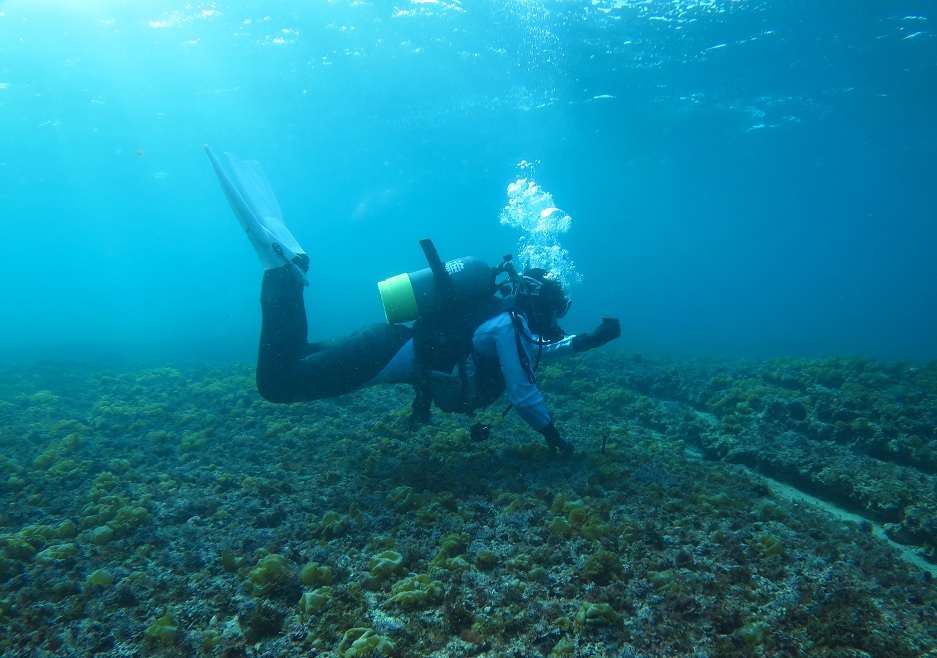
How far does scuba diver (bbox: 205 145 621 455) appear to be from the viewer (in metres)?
5.31

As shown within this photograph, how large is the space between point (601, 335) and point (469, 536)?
2.78 metres

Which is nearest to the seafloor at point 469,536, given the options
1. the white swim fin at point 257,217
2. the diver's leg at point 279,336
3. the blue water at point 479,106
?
the diver's leg at point 279,336

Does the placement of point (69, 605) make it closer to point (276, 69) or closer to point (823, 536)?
point (823, 536)

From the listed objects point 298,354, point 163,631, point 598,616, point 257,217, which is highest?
point 257,217

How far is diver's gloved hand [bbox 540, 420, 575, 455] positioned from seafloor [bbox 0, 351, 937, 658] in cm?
16

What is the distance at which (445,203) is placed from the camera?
73.0 m

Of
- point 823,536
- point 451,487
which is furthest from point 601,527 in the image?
point 823,536

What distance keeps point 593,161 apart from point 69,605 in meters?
48.4

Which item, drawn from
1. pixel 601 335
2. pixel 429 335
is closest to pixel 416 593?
pixel 429 335

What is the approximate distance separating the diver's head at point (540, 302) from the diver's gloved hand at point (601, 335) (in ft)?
A: 1.24

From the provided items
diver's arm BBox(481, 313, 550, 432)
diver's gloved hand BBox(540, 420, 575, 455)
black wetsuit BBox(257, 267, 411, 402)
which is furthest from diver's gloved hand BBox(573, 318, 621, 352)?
black wetsuit BBox(257, 267, 411, 402)

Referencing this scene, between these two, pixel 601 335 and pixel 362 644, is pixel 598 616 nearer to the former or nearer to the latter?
pixel 362 644

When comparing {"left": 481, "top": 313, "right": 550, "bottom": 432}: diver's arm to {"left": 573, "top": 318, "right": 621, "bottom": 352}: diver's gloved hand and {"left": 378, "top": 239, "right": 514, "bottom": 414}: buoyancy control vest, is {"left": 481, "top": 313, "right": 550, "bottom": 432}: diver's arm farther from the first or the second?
{"left": 573, "top": 318, "right": 621, "bottom": 352}: diver's gloved hand

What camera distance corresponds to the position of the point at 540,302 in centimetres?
553
